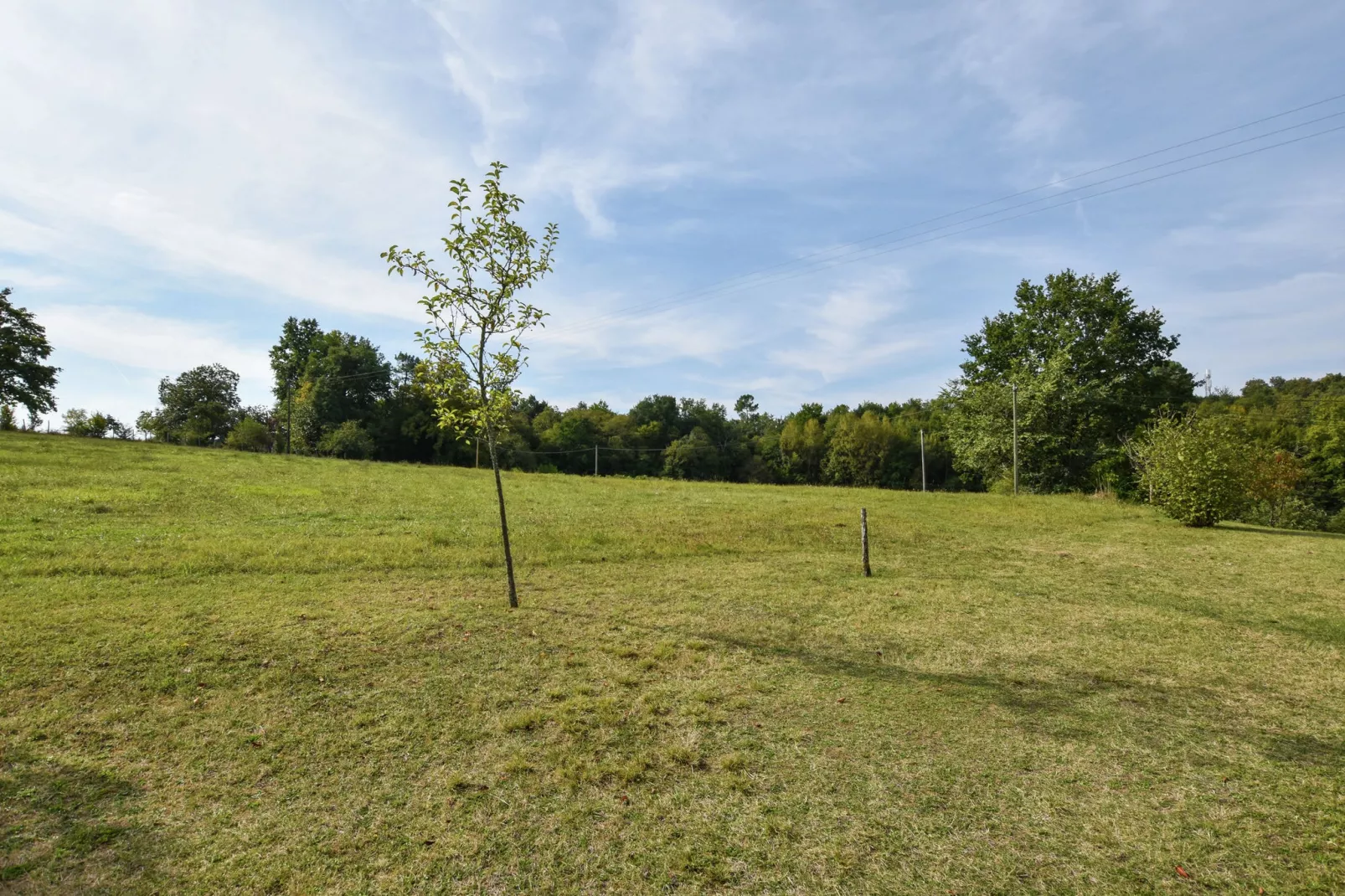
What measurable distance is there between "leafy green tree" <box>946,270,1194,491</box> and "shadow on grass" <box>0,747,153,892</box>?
4326 cm

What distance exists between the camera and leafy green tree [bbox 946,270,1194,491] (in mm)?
38500

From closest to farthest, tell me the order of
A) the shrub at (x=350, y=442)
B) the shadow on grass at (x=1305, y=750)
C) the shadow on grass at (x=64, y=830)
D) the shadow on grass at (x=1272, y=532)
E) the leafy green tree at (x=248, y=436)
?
the shadow on grass at (x=64, y=830), the shadow on grass at (x=1305, y=750), the shadow on grass at (x=1272, y=532), the shrub at (x=350, y=442), the leafy green tree at (x=248, y=436)

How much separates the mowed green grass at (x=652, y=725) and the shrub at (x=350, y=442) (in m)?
40.8

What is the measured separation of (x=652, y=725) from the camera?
18.6 feet

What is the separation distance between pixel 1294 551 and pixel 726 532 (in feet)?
48.2

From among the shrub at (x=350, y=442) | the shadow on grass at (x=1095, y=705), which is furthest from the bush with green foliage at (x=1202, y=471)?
the shrub at (x=350, y=442)

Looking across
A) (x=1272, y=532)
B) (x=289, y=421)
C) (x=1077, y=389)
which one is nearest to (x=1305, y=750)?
(x=1272, y=532)

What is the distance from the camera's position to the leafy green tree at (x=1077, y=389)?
3850cm

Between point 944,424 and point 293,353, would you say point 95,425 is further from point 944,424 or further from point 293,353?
point 944,424

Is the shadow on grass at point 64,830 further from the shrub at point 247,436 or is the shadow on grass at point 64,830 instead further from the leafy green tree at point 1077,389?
the shrub at point 247,436

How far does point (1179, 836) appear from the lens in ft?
13.2

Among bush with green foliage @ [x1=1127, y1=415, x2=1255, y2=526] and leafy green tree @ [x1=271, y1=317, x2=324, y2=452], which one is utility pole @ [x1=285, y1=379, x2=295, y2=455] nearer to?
leafy green tree @ [x1=271, y1=317, x2=324, y2=452]

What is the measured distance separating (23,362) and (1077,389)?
7576 cm

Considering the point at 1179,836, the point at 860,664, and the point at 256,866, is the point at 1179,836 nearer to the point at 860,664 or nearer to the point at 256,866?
the point at 860,664
